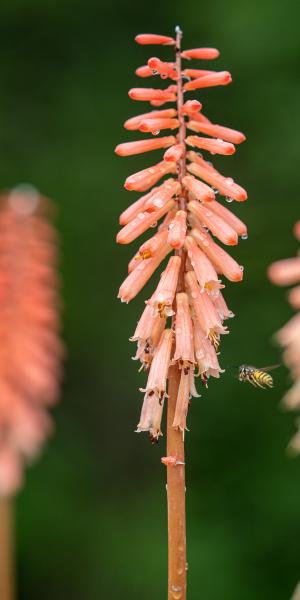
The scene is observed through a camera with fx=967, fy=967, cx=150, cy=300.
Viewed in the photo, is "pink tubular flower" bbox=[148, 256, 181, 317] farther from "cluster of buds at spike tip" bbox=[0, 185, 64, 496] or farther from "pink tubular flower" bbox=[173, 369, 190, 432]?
"cluster of buds at spike tip" bbox=[0, 185, 64, 496]

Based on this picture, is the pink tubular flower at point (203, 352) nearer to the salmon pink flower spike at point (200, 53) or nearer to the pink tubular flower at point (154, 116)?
the pink tubular flower at point (154, 116)

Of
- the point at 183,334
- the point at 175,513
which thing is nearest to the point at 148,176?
the point at 183,334

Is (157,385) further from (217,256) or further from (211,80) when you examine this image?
(211,80)

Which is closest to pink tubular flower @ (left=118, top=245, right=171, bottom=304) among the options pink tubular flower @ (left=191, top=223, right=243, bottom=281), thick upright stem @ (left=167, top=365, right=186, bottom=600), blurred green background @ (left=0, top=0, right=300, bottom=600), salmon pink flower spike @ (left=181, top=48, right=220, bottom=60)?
pink tubular flower @ (left=191, top=223, right=243, bottom=281)

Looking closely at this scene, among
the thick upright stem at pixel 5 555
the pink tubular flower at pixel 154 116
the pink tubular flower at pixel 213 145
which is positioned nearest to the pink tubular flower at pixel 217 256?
the pink tubular flower at pixel 213 145

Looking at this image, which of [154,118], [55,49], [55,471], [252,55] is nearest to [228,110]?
[252,55]

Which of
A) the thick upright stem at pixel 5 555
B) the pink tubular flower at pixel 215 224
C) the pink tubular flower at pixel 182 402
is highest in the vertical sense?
the pink tubular flower at pixel 215 224
